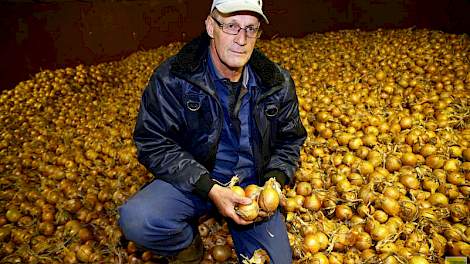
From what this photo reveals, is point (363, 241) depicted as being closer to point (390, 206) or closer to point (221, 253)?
point (390, 206)

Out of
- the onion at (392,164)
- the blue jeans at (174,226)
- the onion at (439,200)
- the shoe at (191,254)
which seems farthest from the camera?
the onion at (392,164)

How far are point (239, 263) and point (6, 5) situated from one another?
4.30 meters

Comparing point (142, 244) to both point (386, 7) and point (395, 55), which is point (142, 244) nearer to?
point (395, 55)

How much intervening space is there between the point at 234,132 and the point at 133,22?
398 centimetres

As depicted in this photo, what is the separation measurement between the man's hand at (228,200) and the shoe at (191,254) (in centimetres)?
41

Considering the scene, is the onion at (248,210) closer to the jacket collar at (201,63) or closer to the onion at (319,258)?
the onion at (319,258)

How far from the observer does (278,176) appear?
1.73m

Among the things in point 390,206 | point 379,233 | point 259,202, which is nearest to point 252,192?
point 259,202

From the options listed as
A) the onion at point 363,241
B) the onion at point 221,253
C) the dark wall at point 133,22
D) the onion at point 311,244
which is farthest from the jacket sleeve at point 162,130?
the dark wall at point 133,22

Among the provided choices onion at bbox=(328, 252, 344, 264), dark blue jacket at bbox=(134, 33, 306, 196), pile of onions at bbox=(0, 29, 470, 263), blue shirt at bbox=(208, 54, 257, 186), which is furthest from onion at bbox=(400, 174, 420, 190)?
blue shirt at bbox=(208, 54, 257, 186)

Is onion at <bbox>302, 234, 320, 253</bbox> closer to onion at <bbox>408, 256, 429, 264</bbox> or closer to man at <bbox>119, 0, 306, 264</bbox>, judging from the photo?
man at <bbox>119, 0, 306, 264</bbox>

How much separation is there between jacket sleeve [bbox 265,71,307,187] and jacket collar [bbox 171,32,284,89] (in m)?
0.10

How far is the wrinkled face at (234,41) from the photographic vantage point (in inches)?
62.0

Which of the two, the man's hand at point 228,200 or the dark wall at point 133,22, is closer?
the man's hand at point 228,200
